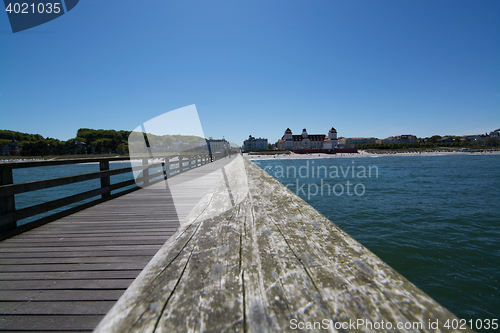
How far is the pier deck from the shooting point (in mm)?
1681

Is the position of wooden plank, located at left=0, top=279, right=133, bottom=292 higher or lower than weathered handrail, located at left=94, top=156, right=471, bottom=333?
lower

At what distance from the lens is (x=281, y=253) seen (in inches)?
43.1

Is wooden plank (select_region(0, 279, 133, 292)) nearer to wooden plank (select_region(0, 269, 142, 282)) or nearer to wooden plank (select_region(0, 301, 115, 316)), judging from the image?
wooden plank (select_region(0, 269, 142, 282))

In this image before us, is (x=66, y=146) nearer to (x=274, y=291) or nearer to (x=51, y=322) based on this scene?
(x=51, y=322)

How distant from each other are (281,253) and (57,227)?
4.07 meters

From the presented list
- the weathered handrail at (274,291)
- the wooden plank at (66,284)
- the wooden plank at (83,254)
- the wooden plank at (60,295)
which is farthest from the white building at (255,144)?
the weathered handrail at (274,291)

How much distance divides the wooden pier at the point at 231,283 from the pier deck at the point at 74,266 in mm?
11

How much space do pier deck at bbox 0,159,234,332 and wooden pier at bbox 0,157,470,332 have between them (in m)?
0.01

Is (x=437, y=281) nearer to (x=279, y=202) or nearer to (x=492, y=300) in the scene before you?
(x=492, y=300)

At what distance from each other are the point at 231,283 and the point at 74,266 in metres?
2.28

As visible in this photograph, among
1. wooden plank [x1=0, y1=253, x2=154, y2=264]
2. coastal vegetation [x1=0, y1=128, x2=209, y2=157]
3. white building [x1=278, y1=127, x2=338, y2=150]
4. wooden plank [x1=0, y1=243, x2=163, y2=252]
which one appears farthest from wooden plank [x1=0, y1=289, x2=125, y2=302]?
white building [x1=278, y1=127, x2=338, y2=150]

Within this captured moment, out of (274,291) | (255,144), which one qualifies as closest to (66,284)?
(274,291)

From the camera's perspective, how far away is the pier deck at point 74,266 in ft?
5.51

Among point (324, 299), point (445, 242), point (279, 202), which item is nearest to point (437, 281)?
point (445, 242)
